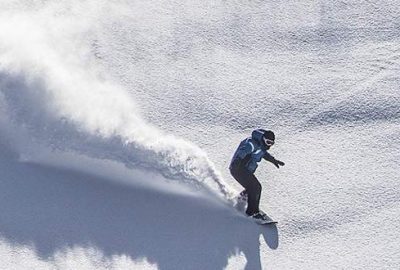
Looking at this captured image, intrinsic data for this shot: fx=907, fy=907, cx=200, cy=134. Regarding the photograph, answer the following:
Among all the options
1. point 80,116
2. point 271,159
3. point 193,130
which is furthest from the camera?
point 193,130

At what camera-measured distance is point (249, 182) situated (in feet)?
39.3

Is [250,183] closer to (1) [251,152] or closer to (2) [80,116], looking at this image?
(1) [251,152]

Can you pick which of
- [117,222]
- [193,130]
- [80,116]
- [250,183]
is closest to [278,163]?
[250,183]

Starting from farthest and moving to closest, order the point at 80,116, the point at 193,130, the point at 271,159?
the point at 193,130, the point at 80,116, the point at 271,159

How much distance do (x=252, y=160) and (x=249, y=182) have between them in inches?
11.6

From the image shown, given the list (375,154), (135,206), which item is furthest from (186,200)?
(375,154)

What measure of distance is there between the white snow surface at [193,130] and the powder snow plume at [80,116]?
0.02 meters

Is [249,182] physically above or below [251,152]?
below

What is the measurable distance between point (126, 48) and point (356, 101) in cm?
371

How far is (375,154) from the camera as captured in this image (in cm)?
1314

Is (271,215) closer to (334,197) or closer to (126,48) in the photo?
(334,197)

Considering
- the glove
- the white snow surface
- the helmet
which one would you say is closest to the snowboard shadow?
the white snow surface

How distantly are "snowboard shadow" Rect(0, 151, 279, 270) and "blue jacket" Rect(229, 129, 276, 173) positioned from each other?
725 millimetres

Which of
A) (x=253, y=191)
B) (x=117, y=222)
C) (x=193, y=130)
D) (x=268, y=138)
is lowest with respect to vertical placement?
(x=117, y=222)
